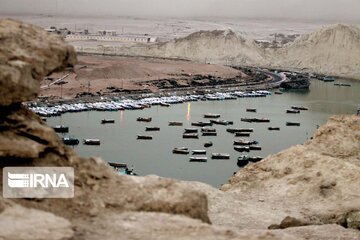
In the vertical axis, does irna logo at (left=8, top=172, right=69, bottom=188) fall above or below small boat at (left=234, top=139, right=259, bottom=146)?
above

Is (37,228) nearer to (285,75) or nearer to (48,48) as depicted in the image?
(48,48)

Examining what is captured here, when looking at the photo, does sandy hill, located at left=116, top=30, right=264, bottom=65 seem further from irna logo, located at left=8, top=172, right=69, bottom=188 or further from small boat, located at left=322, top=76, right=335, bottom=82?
irna logo, located at left=8, top=172, right=69, bottom=188

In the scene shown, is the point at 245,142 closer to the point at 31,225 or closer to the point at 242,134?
the point at 242,134

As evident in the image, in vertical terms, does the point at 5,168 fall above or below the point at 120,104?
above

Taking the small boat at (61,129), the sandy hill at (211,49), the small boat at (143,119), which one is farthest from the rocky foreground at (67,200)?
the sandy hill at (211,49)

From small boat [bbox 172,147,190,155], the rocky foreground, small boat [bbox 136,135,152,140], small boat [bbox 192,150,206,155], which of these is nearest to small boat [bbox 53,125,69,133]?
small boat [bbox 136,135,152,140]

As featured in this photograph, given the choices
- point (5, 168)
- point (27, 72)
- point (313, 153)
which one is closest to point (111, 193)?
point (5, 168)

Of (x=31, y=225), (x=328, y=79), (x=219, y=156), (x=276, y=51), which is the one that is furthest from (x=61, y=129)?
(x=276, y=51)
